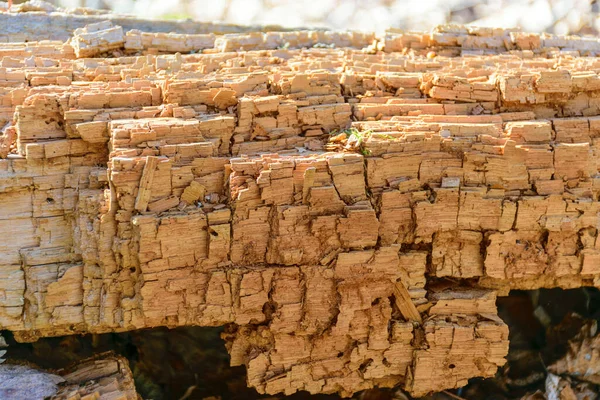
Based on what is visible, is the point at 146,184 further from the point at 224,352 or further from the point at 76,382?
the point at 224,352

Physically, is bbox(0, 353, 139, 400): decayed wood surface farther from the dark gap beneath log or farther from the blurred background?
the blurred background

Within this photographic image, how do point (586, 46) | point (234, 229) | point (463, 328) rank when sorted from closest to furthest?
point (234, 229) → point (463, 328) → point (586, 46)

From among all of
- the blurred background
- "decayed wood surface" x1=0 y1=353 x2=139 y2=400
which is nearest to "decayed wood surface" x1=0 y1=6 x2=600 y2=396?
"decayed wood surface" x1=0 y1=353 x2=139 y2=400

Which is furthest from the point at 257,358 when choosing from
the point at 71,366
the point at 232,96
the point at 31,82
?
the point at 31,82

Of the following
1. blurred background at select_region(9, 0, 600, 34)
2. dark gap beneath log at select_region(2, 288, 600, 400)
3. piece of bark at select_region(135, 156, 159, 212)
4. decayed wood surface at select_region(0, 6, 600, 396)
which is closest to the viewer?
piece of bark at select_region(135, 156, 159, 212)

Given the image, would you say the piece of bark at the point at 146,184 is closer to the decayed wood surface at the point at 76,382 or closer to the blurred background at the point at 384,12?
the decayed wood surface at the point at 76,382

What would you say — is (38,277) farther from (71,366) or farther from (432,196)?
(432,196)
